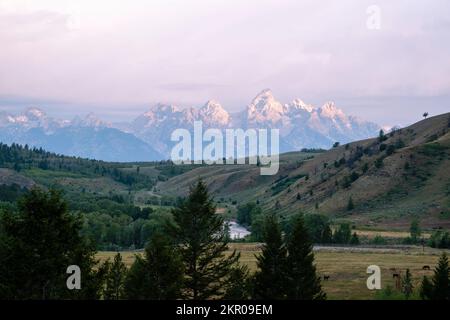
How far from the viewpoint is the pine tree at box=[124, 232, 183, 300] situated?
4188 centimetres

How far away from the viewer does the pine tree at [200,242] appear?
45875mm

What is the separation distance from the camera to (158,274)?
140 ft

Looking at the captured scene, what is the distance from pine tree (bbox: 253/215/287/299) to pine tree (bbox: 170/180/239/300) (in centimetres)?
298

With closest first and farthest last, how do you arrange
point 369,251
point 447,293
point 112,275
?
point 447,293
point 112,275
point 369,251

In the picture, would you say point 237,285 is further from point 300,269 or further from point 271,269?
point 300,269

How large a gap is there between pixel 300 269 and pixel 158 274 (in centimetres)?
1289

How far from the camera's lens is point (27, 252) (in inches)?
1592

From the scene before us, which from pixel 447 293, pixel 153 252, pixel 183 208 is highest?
pixel 183 208

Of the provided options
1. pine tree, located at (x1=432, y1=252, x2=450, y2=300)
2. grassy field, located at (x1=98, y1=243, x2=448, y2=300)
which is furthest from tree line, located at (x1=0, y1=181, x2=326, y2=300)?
grassy field, located at (x1=98, y1=243, x2=448, y2=300)

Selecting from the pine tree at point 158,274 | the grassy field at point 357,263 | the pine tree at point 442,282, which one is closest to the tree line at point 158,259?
the pine tree at point 158,274

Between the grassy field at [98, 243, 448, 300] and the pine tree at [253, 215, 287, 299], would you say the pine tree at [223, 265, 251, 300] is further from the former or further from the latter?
the grassy field at [98, 243, 448, 300]
